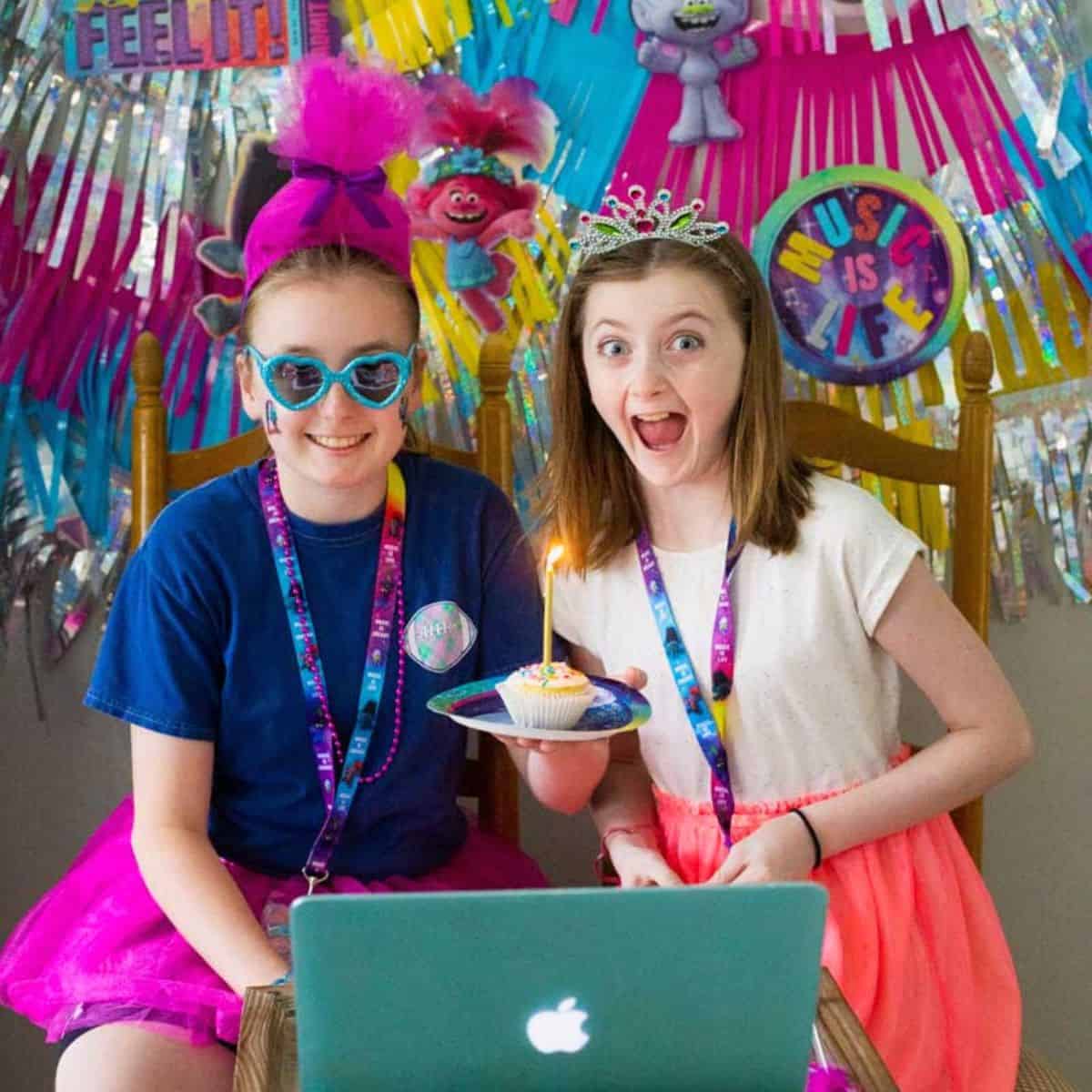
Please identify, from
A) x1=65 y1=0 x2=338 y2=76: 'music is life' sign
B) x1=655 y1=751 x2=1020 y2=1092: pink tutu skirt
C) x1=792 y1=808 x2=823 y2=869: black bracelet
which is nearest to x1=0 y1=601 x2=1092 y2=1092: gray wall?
x1=655 y1=751 x2=1020 y2=1092: pink tutu skirt

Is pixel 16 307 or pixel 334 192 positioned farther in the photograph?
pixel 16 307

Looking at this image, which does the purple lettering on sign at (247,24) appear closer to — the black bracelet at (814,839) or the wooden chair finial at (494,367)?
the wooden chair finial at (494,367)

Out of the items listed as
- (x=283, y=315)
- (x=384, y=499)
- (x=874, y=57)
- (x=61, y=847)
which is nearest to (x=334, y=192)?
(x=283, y=315)

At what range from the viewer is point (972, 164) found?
1.99 m

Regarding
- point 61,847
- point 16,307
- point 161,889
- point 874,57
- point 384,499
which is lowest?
point 61,847

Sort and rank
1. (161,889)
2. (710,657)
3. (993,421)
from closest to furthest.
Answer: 1. (161,889)
2. (710,657)
3. (993,421)

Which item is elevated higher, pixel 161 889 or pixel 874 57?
pixel 874 57

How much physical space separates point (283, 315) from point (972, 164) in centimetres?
102

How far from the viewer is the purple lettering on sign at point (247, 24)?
1970 millimetres

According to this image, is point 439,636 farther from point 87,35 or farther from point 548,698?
point 87,35

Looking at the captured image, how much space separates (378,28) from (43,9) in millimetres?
457

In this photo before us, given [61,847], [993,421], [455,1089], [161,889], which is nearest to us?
[455,1089]

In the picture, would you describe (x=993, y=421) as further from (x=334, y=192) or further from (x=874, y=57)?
(x=334, y=192)

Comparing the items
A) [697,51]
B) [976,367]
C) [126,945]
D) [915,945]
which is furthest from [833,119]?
[126,945]
